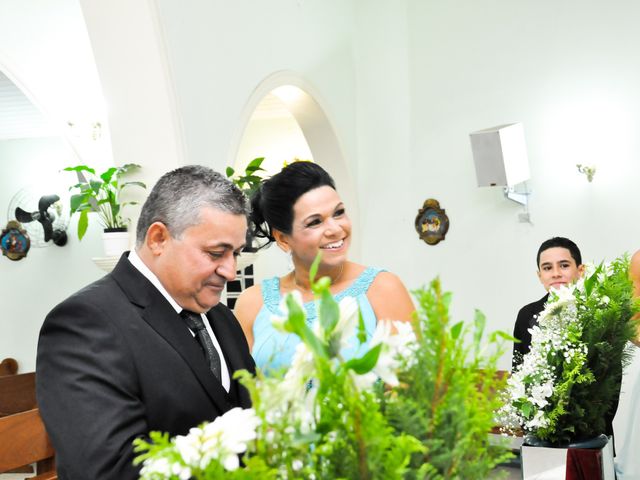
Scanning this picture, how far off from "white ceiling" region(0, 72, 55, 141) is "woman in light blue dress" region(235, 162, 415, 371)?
26.6 feet

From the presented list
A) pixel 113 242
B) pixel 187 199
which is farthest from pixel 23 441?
pixel 113 242

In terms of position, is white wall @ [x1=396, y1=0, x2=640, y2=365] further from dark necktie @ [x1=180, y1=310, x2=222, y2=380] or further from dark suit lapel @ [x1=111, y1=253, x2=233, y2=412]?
dark suit lapel @ [x1=111, y1=253, x2=233, y2=412]

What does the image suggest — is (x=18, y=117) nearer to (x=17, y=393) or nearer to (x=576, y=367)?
(x=17, y=393)

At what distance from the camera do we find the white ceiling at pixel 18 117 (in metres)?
10.4

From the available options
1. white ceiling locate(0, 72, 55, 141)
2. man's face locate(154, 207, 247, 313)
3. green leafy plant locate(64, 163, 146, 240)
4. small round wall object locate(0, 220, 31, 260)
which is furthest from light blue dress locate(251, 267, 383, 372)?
small round wall object locate(0, 220, 31, 260)

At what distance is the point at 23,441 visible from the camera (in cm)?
215

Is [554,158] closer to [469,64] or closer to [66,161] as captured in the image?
[469,64]

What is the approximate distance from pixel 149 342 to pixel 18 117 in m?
10.3

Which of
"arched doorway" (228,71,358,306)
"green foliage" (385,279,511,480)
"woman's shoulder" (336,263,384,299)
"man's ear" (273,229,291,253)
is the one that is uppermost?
"arched doorway" (228,71,358,306)

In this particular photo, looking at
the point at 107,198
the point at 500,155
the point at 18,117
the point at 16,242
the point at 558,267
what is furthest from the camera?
the point at 16,242

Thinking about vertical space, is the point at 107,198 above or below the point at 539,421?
above

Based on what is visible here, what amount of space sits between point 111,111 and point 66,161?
6447 mm

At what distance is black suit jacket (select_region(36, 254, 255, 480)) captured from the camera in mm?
1552

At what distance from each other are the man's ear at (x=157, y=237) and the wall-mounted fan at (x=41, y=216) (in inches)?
389
